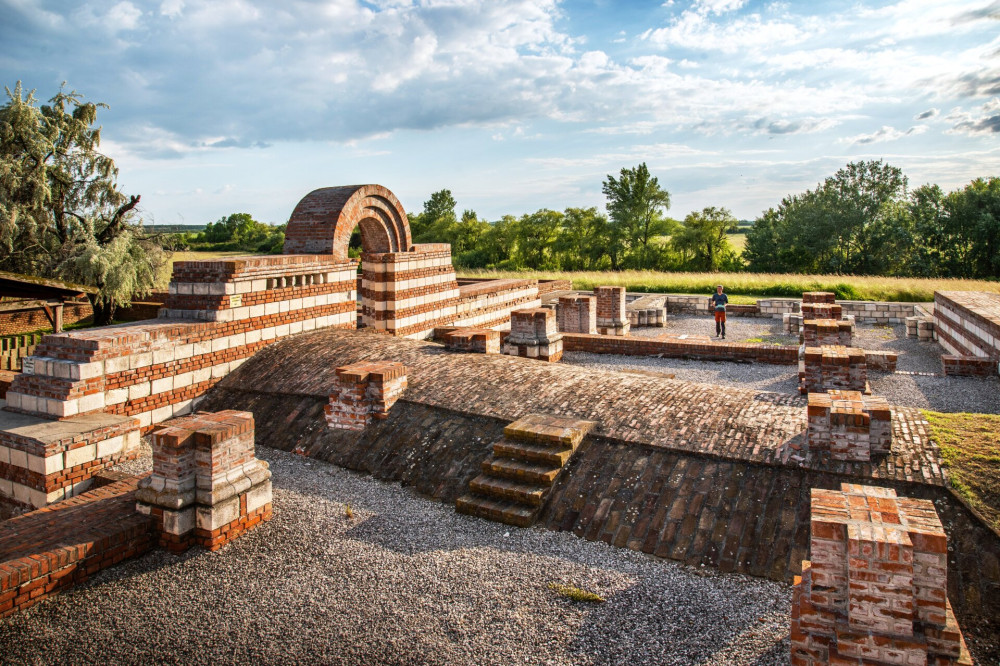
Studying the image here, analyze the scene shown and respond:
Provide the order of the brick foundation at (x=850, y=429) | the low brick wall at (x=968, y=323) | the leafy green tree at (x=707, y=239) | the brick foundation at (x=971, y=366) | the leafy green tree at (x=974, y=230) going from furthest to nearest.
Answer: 1. the leafy green tree at (x=707, y=239)
2. the leafy green tree at (x=974, y=230)
3. the low brick wall at (x=968, y=323)
4. the brick foundation at (x=971, y=366)
5. the brick foundation at (x=850, y=429)

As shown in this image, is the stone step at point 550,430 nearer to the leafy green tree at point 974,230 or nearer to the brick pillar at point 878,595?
the brick pillar at point 878,595

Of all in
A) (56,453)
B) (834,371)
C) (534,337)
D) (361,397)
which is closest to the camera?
(56,453)

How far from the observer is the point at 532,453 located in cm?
691

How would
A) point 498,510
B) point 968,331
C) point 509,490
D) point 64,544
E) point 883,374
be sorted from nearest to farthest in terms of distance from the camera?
point 64,544, point 498,510, point 509,490, point 883,374, point 968,331

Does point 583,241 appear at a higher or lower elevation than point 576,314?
higher

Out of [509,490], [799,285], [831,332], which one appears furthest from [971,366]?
[799,285]

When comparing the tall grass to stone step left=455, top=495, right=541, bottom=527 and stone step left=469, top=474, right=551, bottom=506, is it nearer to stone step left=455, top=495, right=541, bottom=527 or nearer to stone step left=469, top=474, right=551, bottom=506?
stone step left=469, top=474, right=551, bottom=506

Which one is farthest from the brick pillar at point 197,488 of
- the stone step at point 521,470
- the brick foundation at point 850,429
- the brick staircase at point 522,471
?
the brick foundation at point 850,429

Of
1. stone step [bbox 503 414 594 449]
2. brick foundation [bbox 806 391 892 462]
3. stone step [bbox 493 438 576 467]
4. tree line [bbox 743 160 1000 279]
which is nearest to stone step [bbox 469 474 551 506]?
stone step [bbox 493 438 576 467]

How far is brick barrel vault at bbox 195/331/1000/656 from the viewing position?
5508mm

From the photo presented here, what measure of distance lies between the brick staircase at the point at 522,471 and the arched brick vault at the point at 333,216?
275 inches

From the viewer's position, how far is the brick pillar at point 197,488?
19.4 ft

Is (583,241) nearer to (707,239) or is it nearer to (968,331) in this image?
(707,239)

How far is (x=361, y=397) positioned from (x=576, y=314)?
9571 millimetres
